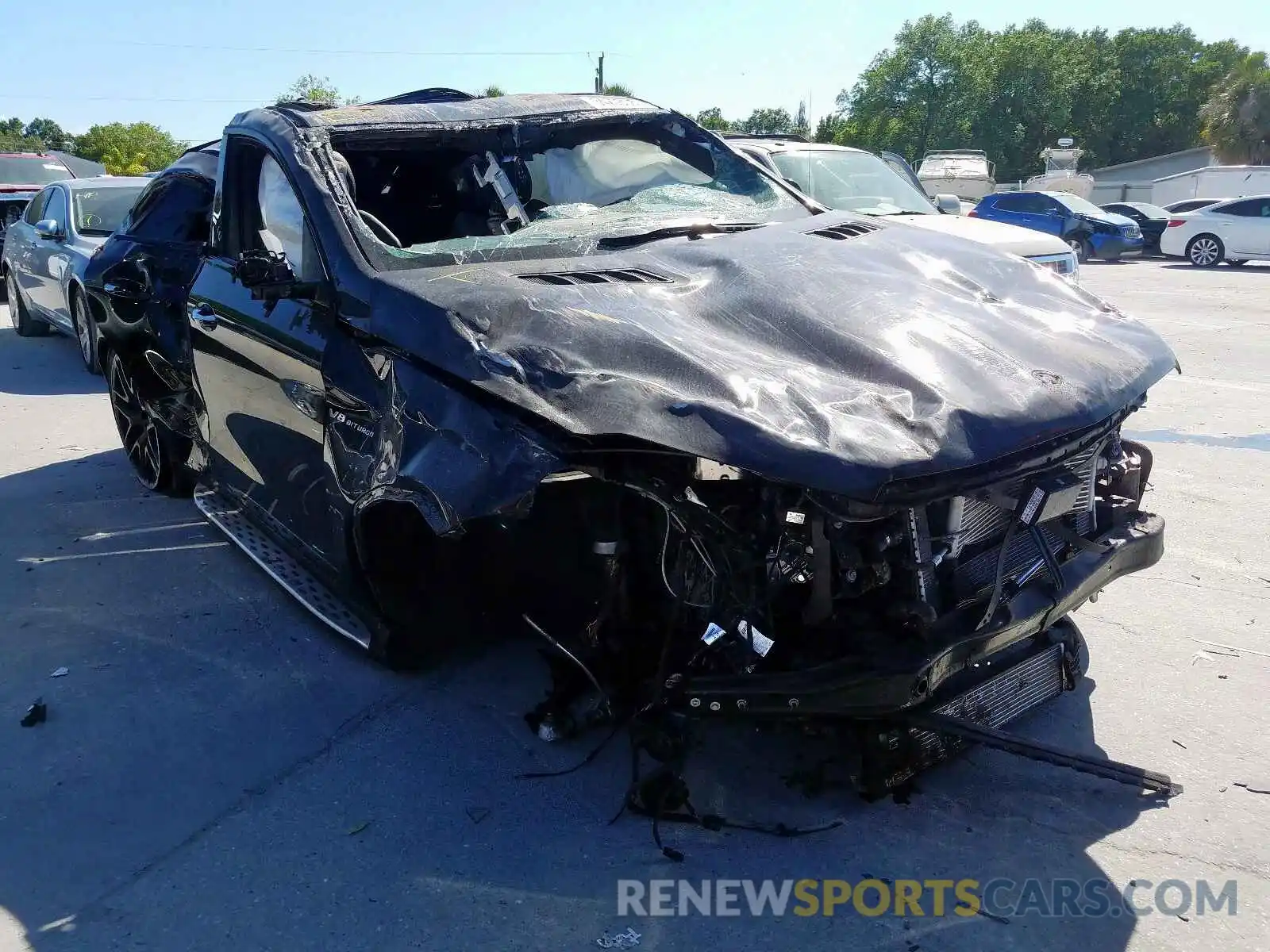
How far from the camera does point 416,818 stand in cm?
311

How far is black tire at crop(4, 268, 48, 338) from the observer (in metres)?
11.6

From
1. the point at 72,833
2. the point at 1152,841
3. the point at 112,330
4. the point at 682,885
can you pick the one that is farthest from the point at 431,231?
the point at 1152,841

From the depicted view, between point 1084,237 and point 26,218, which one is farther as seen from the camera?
point 1084,237

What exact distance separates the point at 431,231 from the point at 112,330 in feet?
7.31

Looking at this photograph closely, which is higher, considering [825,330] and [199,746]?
[825,330]

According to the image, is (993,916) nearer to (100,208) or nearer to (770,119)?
(100,208)

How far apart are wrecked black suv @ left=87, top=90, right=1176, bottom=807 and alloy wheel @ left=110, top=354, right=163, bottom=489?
1.53 meters

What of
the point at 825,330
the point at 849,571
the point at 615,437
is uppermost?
the point at 825,330

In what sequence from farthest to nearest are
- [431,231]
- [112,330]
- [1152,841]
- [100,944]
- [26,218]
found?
[26,218] → [112,330] → [431,231] → [1152,841] → [100,944]

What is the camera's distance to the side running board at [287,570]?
384 cm

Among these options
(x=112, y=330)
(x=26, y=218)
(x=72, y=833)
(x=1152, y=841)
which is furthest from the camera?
(x=26, y=218)

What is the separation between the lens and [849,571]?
2.78m

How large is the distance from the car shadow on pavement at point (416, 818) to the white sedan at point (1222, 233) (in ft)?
64.8

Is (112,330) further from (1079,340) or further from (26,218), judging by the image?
(26,218)
